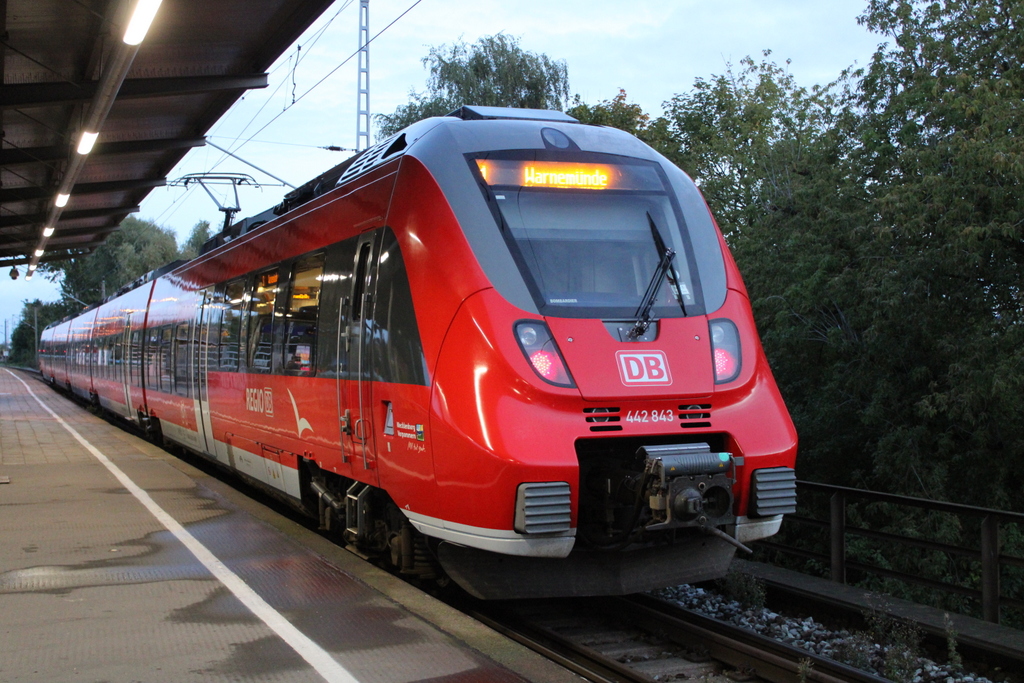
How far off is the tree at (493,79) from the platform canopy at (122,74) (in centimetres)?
1301

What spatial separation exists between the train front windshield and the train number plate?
67 centimetres

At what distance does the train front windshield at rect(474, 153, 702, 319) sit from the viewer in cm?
615

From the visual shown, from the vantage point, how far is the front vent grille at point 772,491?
601 centimetres

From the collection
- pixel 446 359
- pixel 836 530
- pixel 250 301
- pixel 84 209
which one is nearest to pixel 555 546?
pixel 446 359

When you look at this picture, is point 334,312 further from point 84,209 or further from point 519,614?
point 84,209

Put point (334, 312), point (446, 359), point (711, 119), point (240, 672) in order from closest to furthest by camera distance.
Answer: point (240, 672) < point (446, 359) < point (334, 312) < point (711, 119)

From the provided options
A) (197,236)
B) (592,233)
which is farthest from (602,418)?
(197,236)

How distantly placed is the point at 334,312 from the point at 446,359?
6.77ft

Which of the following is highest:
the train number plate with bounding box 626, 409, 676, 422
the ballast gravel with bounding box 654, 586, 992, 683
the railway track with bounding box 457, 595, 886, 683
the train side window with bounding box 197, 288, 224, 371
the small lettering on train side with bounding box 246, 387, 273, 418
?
the train side window with bounding box 197, 288, 224, 371

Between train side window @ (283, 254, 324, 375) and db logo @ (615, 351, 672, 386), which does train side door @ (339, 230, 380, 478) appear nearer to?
train side window @ (283, 254, 324, 375)

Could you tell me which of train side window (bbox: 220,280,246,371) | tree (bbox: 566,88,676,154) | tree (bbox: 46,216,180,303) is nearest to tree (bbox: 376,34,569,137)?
tree (bbox: 566,88,676,154)

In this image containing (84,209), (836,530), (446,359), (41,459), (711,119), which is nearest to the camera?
(446,359)

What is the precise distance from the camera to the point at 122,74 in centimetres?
1043

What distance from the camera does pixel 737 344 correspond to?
6371 mm
